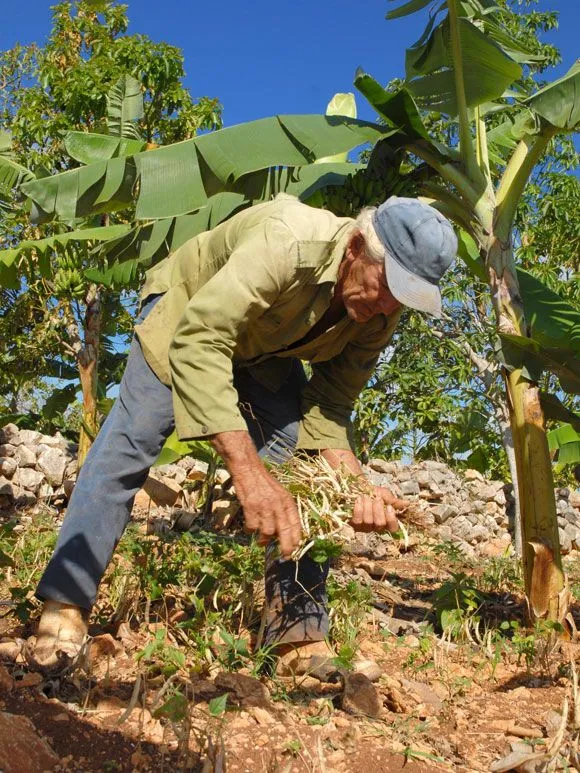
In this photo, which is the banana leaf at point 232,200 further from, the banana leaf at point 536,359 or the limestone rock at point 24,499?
the limestone rock at point 24,499

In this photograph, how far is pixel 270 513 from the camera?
7.72ft

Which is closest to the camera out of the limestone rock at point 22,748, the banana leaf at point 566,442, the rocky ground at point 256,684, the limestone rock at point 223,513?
the limestone rock at point 22,748

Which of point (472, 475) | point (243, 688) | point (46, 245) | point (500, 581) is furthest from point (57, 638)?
point (472, 475)

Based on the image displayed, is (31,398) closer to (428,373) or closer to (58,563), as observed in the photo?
(428,373)

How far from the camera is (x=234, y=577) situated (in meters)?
3.59

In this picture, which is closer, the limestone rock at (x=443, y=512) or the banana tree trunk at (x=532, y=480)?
the banana tree trunk at (x=532, y=480)

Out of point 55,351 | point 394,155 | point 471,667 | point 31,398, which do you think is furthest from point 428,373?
point 31,398

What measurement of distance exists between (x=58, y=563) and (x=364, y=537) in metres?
4.78

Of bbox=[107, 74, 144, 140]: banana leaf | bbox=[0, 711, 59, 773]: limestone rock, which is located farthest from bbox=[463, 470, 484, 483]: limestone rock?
bbox=[0, 711, 59, 773]: limestone rock

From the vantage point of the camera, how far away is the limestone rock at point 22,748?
183 cm

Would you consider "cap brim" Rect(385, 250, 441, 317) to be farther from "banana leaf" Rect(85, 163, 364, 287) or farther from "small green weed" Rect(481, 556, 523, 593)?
"small green weed" Rect(481, 556, 523, 593)

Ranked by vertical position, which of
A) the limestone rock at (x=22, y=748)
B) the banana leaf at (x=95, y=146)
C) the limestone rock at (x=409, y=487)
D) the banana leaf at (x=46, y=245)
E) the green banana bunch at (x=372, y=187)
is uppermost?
the banana leaf at (x=95, y=146)

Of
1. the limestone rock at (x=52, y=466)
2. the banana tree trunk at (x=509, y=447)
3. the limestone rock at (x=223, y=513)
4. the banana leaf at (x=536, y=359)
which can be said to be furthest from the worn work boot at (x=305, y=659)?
the banana tree trunk at (x=509, y=447)

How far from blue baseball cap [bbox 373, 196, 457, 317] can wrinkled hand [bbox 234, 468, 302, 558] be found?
2.47 feet
